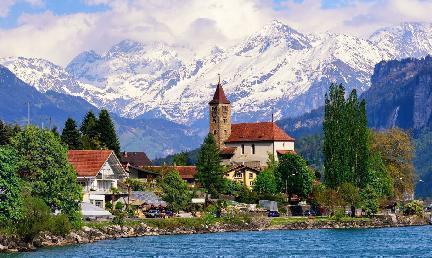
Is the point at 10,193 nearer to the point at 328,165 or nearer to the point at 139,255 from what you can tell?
the point at 139,255

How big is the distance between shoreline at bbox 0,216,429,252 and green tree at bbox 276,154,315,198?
15430mm

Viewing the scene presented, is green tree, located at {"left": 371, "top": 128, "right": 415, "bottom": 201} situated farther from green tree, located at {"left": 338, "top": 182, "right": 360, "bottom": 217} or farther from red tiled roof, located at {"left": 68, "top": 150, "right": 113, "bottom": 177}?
red tiled roof, located at {"left": 68, "top": 150, "right": 113, "bottom": 177}

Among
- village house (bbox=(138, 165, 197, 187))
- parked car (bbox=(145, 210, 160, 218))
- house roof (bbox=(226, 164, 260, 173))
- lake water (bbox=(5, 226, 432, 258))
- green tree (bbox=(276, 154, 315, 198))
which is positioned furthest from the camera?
house roof (bbox=(226, 164, 260, 173))

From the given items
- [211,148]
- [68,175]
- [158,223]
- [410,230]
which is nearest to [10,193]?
[68,175]

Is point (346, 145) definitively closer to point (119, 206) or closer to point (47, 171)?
point (119, 206)

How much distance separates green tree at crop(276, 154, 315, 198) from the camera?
159 m

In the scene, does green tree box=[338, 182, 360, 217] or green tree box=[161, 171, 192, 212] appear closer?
green tree box=[161, 171, 192, 212]

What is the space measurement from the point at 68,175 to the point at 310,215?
54.0 meters

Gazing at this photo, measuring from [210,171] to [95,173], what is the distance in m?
28.7

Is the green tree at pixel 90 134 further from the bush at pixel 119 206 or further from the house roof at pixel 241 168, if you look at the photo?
the house roof at pixel 241 168

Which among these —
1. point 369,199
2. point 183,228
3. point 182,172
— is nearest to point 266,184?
point 369,199

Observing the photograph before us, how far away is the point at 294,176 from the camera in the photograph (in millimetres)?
160625

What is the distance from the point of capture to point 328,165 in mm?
146750

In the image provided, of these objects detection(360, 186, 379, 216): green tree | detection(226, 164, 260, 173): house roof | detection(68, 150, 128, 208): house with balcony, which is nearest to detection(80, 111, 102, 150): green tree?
detection(68, 150, 128, 208): house with balcony
